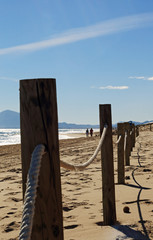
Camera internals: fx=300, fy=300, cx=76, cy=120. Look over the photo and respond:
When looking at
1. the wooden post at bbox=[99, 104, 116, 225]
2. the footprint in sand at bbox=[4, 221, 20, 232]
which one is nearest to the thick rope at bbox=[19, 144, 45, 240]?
the wooden post at bbox=[99, 104, 116, 225]

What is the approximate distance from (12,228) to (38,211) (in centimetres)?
202

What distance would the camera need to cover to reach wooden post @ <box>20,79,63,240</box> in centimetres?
173

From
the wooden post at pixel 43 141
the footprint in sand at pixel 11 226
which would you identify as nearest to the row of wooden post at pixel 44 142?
the wooden post at pixel 43 141

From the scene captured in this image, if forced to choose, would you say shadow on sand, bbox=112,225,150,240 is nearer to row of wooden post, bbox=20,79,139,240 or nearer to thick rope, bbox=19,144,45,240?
row of wooden post, bbox=20,79,139,240

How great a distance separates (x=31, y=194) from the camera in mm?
1516

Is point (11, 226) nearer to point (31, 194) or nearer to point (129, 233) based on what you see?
point (129, 233)

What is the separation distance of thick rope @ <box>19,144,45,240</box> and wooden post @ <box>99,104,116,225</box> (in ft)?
6.14

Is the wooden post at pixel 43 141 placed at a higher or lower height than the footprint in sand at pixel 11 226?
higher

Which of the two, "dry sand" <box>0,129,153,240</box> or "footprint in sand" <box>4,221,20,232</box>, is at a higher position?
"dry sand" <box>0,129,153,240</box>

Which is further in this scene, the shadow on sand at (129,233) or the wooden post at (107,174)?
the wooden post at (107,174)

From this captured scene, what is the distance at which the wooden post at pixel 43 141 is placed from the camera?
1727mm

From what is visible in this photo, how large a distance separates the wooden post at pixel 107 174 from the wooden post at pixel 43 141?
1.69 metres

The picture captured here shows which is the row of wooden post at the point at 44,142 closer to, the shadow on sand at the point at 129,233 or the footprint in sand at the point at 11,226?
the shadow on sand at the point at 129,233

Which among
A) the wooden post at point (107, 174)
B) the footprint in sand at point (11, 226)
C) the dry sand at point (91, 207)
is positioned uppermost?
the wooden post at point (107, 174)
